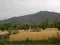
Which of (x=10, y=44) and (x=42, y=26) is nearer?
(x=10, y=44)

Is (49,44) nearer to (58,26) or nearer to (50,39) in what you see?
(50,39)

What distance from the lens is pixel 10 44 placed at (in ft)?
103

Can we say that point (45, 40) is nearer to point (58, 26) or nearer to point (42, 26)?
point (58, 26)

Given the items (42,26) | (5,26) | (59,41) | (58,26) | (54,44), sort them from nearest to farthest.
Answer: (54,44) < (59,41) < (58,26) < (42,26) < (5,26)

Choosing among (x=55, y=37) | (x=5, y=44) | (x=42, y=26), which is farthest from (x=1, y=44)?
(x=42, y=26)

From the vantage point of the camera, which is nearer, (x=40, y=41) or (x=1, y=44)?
(x=1, y=44)

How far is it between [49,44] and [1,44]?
285 inches

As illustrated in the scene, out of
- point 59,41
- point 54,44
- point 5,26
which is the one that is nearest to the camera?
point 54,44

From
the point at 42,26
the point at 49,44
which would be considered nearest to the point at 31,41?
the point at 49,44

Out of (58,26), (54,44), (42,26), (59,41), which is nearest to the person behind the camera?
(54,44)

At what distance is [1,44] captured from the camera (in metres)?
31.5

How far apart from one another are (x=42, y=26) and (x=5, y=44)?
5983 centimetres

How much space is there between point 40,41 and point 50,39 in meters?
1.96

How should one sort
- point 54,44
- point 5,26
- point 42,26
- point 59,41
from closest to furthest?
1. point 54,44
2. point 59,41
3. point 42,26
4. point 5,26
